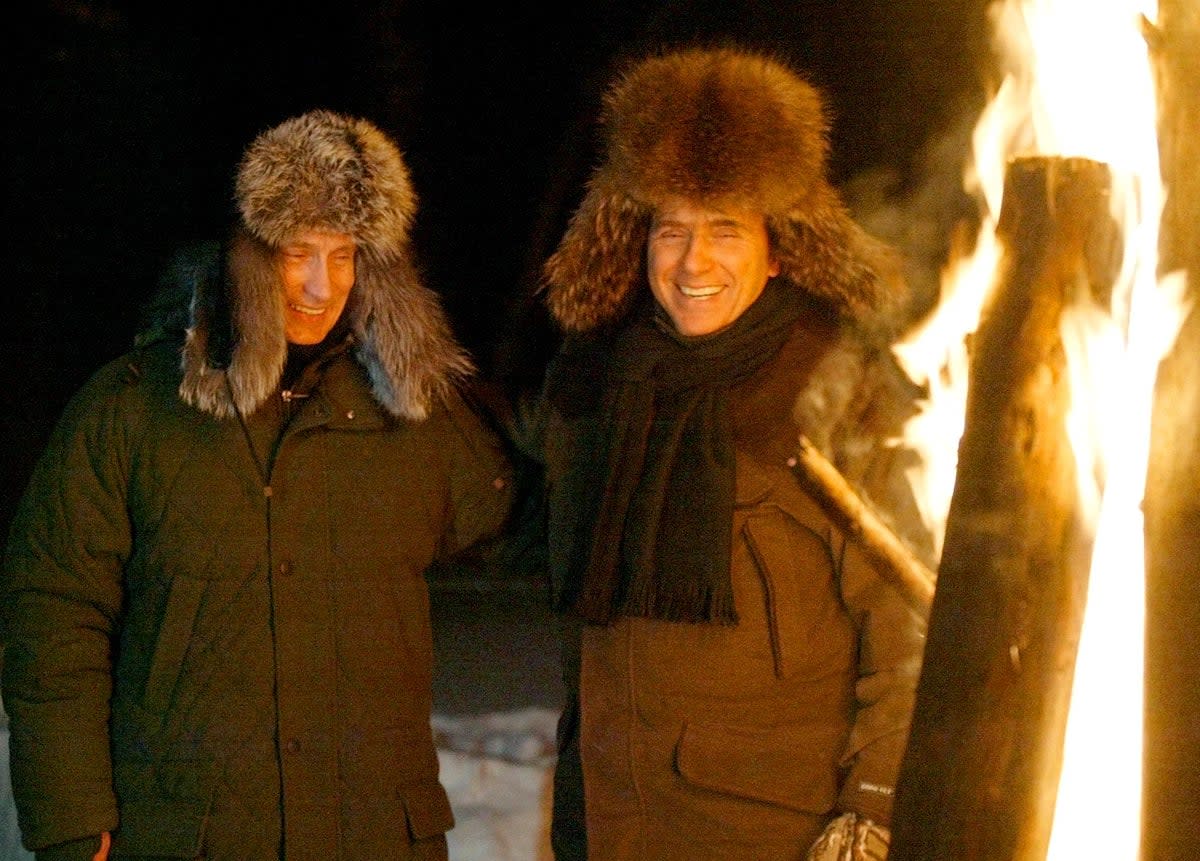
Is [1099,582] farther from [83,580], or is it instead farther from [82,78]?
[82,78]

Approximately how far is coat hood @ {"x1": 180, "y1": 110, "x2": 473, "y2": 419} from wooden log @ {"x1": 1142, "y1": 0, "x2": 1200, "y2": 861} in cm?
184

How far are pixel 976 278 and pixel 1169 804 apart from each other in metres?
1.03

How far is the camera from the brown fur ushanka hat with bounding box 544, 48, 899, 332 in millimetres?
3055

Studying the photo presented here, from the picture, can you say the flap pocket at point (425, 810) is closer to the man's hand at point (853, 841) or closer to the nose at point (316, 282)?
the man's hand at point (853, 841)

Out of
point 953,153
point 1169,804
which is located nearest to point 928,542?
point 1169,804

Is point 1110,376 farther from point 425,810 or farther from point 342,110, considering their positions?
point 342,110

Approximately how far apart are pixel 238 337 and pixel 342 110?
518cm

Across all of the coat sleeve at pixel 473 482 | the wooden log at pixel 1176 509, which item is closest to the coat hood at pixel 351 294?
the coat sleeve at pixel 473 482

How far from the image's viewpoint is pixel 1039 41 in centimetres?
202

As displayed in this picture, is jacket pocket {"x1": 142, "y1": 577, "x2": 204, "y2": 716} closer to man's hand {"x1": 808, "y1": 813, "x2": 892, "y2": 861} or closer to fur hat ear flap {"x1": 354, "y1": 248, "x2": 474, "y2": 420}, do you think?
fur hat ear flap {"x1": 354, "y1": 248, "x2": 474, "y2": 420}

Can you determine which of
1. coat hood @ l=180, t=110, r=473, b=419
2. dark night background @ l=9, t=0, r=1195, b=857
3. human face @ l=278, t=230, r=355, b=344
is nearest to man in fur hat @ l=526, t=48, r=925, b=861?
coat hood @ l=180, t=110, r=473, b=419

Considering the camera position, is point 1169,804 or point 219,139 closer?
point 1169,804

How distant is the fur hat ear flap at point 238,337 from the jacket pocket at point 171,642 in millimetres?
380

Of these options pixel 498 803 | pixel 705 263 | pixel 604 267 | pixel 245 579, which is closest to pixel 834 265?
pixel 705 263
